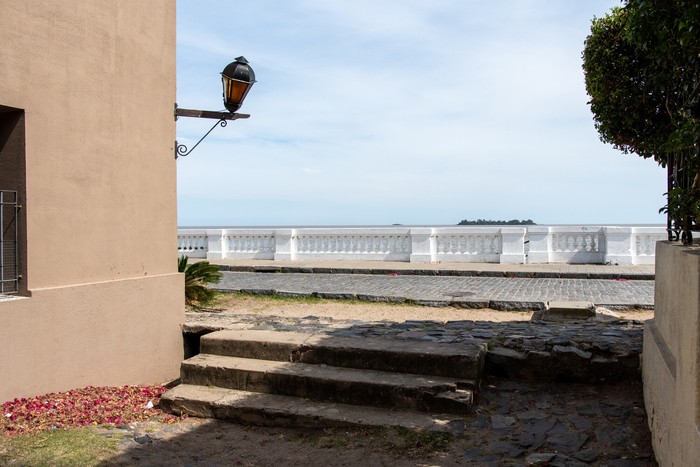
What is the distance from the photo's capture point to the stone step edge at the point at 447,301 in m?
9.19

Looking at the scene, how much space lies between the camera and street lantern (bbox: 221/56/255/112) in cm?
634

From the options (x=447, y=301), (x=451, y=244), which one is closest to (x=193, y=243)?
(x=451, y=244)

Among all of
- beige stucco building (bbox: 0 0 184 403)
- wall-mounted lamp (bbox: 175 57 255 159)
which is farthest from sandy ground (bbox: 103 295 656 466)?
wall-mounted lamp (bbox: 175 57 255 159)

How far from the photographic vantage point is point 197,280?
9508 mm

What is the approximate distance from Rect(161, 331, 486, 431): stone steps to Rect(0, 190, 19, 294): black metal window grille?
172 cm

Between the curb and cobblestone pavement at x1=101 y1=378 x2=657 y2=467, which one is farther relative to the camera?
the curb

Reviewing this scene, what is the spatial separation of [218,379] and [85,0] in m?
3.92

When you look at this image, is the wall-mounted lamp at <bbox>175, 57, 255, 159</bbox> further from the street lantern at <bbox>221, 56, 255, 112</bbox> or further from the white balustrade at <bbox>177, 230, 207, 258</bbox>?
the white balustrade at <bbox>177, 230, 207, 258</bbox>

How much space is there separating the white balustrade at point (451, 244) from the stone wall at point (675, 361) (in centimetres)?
A: 1161

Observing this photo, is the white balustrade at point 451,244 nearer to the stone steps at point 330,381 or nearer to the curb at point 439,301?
the curb at point 439,301

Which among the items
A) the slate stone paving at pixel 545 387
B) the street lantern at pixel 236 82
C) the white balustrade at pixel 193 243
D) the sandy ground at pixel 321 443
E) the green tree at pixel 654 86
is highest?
the street lantern at pixel 236 82

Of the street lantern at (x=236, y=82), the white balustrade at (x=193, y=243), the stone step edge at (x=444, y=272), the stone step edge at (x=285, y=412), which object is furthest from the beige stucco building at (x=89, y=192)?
the white balustrade at (x=193, y=243)

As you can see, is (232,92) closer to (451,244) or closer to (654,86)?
(654,86)

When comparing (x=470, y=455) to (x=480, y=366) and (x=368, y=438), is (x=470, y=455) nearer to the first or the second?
(x=368, y=438)
